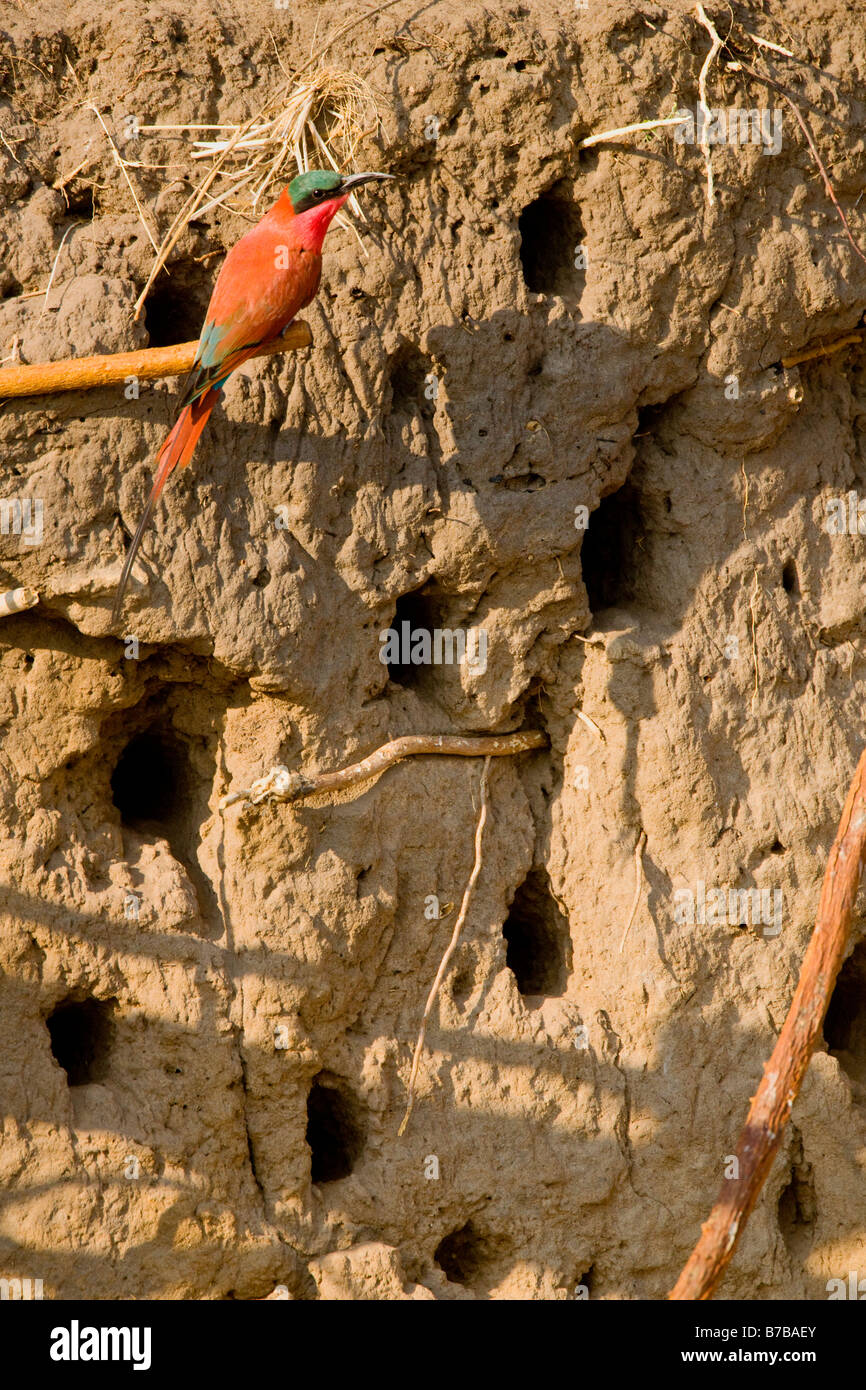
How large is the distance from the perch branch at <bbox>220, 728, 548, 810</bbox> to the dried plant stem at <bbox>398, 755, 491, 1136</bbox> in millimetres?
82

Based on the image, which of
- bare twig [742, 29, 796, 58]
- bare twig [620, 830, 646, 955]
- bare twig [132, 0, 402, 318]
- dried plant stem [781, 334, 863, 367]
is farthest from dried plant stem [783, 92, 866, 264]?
bare twig [620, 830, 646, 955]

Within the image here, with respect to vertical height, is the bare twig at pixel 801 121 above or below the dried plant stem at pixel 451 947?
above

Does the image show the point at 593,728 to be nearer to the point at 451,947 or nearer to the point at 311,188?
the point at 451,947

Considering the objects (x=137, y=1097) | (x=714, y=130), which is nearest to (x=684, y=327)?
(x=714, y=130)

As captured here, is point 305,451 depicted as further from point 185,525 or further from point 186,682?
point 186,682

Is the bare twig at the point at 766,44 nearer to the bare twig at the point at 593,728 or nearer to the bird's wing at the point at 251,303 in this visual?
the bird's wing at the point at 251,303

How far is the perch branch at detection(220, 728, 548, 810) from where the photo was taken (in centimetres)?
479

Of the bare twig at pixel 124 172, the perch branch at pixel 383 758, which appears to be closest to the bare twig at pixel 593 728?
the perch branch at pixel 383 758

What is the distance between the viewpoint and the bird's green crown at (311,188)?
176 inches

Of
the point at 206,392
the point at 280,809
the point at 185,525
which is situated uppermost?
the point at 206,392

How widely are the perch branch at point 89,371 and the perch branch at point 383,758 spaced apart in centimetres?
125

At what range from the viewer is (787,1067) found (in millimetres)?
4277

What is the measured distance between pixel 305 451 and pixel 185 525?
0.46 metres

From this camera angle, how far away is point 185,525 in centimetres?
476
